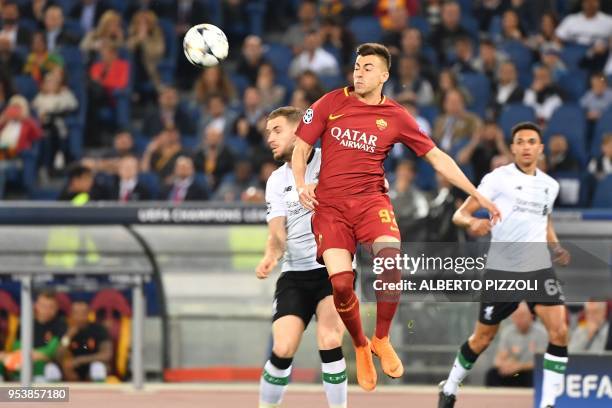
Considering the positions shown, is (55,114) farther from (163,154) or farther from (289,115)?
(289,115)

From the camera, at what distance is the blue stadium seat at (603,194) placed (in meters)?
14.6

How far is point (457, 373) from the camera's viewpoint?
1082cm

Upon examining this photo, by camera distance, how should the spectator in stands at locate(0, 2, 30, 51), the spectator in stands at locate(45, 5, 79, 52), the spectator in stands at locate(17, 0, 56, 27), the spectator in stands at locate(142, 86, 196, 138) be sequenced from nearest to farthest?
the spectator in stands at locate(142, 86, 196, 138) → the spectator in stands at locate(45, 5, 79, 52) → the spectator in stands at locate(0, 2, 30, 51) → the spectator in stands at locate(17, 0, 56, 27)

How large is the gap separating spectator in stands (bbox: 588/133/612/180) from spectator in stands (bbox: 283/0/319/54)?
4.49 m

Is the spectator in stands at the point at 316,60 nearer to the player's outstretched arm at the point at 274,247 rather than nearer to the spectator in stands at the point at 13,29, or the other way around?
the spectator in stands at the point at 13,29

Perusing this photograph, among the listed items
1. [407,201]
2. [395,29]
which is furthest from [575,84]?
[407,201]

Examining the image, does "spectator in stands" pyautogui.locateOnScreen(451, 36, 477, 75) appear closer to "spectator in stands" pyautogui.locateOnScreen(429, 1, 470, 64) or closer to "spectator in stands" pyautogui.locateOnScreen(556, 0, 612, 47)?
"spectator in stands" pyautogui.locateOnScreen(429, 1, 470, 64)

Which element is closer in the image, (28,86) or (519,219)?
(519,219)

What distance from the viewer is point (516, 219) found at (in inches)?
426

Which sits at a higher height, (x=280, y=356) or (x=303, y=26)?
(x=303, y=26)

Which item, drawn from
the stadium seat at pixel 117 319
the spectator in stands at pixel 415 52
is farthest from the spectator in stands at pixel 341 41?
the stadium seat at pixel 117 319

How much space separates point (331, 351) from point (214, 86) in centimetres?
840

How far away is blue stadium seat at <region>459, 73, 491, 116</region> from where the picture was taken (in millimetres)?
16812

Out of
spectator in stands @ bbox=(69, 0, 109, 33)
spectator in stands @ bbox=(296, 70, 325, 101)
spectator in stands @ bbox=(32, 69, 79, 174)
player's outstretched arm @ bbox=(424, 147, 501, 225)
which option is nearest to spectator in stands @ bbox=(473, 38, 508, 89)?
spectator in stands @ bbox=(296, 70, 325, 101)
